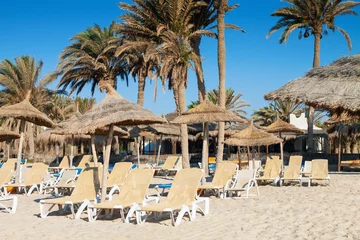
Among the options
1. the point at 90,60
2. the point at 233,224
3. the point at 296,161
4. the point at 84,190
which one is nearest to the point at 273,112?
the point at 90,60

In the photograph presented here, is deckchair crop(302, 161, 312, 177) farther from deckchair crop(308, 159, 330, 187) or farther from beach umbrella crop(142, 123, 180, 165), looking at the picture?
beach umbrella crop(142, 123, 180, 165)

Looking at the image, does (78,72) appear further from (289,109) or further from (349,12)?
(289,109)

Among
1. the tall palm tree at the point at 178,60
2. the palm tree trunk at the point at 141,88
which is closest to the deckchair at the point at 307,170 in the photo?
the tall palm tree at the point at 178,60

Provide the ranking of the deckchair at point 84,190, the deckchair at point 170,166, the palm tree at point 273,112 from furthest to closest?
the palm tree at point 273,112 < the deckchair at point 170,166 < the deckchair at point 84,190

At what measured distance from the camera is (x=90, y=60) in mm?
Answer: 26000

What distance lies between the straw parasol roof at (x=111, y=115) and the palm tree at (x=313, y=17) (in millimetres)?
17662

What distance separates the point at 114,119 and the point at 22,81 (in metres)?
22.6

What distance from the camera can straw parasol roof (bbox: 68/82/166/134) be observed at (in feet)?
25.8

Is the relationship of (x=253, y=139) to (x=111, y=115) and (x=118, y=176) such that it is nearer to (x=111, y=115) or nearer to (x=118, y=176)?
(x=118, y=176)

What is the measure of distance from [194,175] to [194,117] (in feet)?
15.0

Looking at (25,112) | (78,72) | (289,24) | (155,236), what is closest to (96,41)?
(78,72)

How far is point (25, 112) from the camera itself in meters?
12.7

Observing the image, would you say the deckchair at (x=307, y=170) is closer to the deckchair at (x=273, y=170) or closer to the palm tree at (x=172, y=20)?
the deckchair at (x=273, y=170)

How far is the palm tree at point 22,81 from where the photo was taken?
1097 inches
